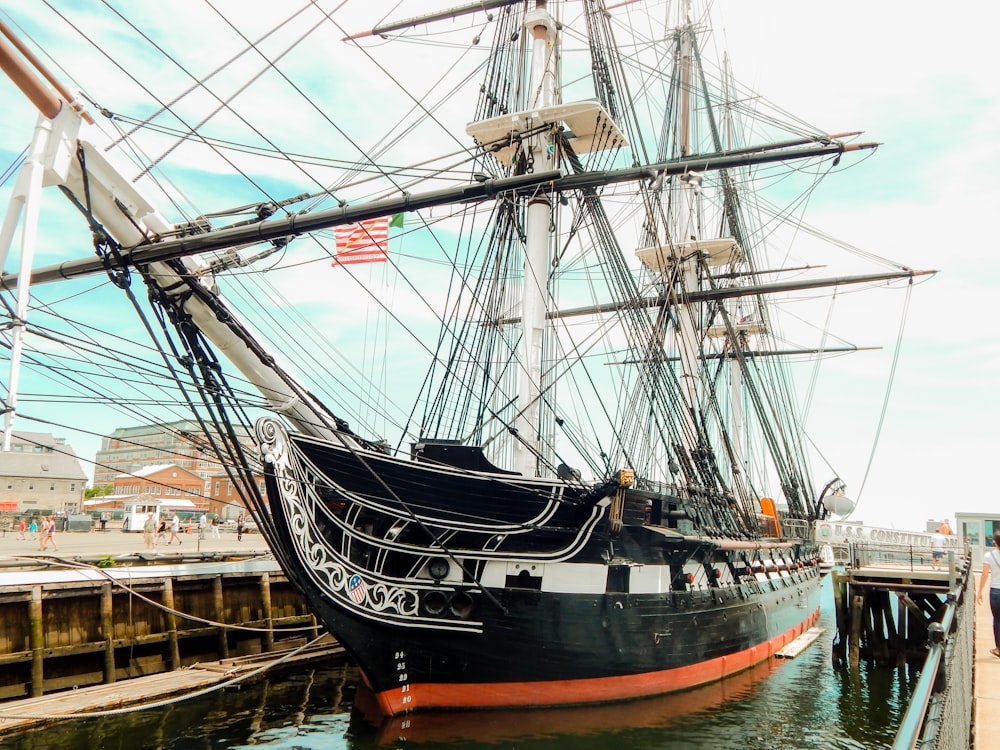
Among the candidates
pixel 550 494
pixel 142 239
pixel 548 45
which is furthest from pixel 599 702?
pixel 548 45

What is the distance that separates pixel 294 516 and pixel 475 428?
16.0 feet

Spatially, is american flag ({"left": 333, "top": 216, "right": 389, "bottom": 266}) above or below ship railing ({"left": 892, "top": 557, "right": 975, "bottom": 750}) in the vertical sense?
above

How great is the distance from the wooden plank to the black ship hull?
24.2 ft

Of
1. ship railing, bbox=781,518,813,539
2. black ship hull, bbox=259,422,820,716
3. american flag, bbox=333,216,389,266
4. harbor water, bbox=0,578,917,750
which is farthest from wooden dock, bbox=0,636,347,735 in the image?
ship railing, bbox=781,518,813,539

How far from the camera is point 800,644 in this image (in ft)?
65.7

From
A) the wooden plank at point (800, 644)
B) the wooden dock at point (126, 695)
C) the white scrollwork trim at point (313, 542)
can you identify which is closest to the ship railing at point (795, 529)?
the wooden plank at point (800, 644)

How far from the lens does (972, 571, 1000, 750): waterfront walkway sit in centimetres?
455

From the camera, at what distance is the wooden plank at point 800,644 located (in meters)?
18.0

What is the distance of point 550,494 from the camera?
11.3 metres

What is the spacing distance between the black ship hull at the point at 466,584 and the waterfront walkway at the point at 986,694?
472 cm

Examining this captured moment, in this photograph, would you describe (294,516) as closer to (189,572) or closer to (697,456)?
(189,572)

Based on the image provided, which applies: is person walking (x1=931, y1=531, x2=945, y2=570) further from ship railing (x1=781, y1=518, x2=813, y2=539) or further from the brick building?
the brick building

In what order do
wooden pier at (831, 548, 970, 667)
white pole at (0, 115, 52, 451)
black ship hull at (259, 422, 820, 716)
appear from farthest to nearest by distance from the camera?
wooden pier at (831, 548, 970, 667) < black ship hull at (259, 422, 820, 716) < white pole at (0, 115, 52, 451)

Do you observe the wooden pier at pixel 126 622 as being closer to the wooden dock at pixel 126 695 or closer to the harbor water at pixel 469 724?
the wooden dock at pixel 126 695
